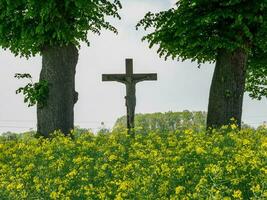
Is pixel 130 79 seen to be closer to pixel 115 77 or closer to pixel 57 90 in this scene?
pixel 115 77

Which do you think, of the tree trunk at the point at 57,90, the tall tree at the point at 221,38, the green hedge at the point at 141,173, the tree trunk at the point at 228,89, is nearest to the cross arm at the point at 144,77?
the tall tree at the point at 221,38

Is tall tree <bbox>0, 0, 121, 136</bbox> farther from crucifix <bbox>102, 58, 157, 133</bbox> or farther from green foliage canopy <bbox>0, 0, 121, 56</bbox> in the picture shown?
crucifix <bbox>102, 58, 157, 133</bbox>

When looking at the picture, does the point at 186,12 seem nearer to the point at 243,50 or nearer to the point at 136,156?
the point at 243,50

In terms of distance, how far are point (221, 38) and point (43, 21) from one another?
225 inches

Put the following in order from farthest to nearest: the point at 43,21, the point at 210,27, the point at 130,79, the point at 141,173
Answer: the point at 130,79, the point at 210,27, the point at 43,21, the point at 141,173

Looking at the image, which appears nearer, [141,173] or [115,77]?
[141,173]

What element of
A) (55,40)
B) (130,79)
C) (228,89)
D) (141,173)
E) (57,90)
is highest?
(55,40)

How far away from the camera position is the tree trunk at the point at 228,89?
19.9m

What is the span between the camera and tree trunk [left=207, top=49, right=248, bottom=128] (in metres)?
19.9

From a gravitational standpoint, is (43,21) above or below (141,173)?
above

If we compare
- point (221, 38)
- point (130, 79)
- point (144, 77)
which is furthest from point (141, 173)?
point (144, 77)

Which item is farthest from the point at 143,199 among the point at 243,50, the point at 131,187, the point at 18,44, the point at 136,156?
the point at 243,50

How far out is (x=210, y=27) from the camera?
1986 cm

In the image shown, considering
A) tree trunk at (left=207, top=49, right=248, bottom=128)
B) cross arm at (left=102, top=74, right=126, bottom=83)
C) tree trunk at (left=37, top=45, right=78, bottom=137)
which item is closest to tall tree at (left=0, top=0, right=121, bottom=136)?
tree trunk at (left=37, top=45, right=78, bottom=137)
